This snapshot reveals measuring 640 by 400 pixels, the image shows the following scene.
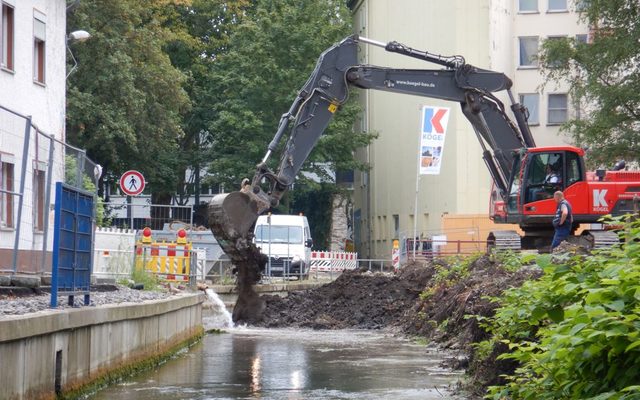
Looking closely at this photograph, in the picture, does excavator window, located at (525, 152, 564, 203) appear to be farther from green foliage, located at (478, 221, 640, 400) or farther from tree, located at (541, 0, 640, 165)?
green foliage, located at (478, 221, 640, 400)

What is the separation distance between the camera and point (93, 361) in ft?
41.4

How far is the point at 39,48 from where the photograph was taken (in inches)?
1377

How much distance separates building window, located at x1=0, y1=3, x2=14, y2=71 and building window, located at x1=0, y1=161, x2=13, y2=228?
65.3ft

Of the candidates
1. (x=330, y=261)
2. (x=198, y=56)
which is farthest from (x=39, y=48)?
(x=198, y=56)

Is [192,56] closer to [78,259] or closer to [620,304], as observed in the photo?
[78,259]

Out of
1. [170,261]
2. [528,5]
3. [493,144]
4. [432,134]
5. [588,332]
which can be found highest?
[528,5]

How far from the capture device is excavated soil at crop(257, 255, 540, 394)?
18453 mm

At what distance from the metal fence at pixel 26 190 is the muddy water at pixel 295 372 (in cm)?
158

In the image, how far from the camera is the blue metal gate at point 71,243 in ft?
39.0

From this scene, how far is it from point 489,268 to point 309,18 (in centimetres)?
4215

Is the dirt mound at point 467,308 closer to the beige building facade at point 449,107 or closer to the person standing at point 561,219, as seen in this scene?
the person standing at point 561,219

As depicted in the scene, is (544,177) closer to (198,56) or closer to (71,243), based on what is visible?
(71,243)

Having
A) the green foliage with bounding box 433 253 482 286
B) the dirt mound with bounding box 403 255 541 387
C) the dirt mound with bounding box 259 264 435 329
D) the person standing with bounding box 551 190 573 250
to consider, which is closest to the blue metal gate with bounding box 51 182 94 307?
the dirt mound with bounding box 403 255 541 387

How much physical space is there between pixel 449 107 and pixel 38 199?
146ft
